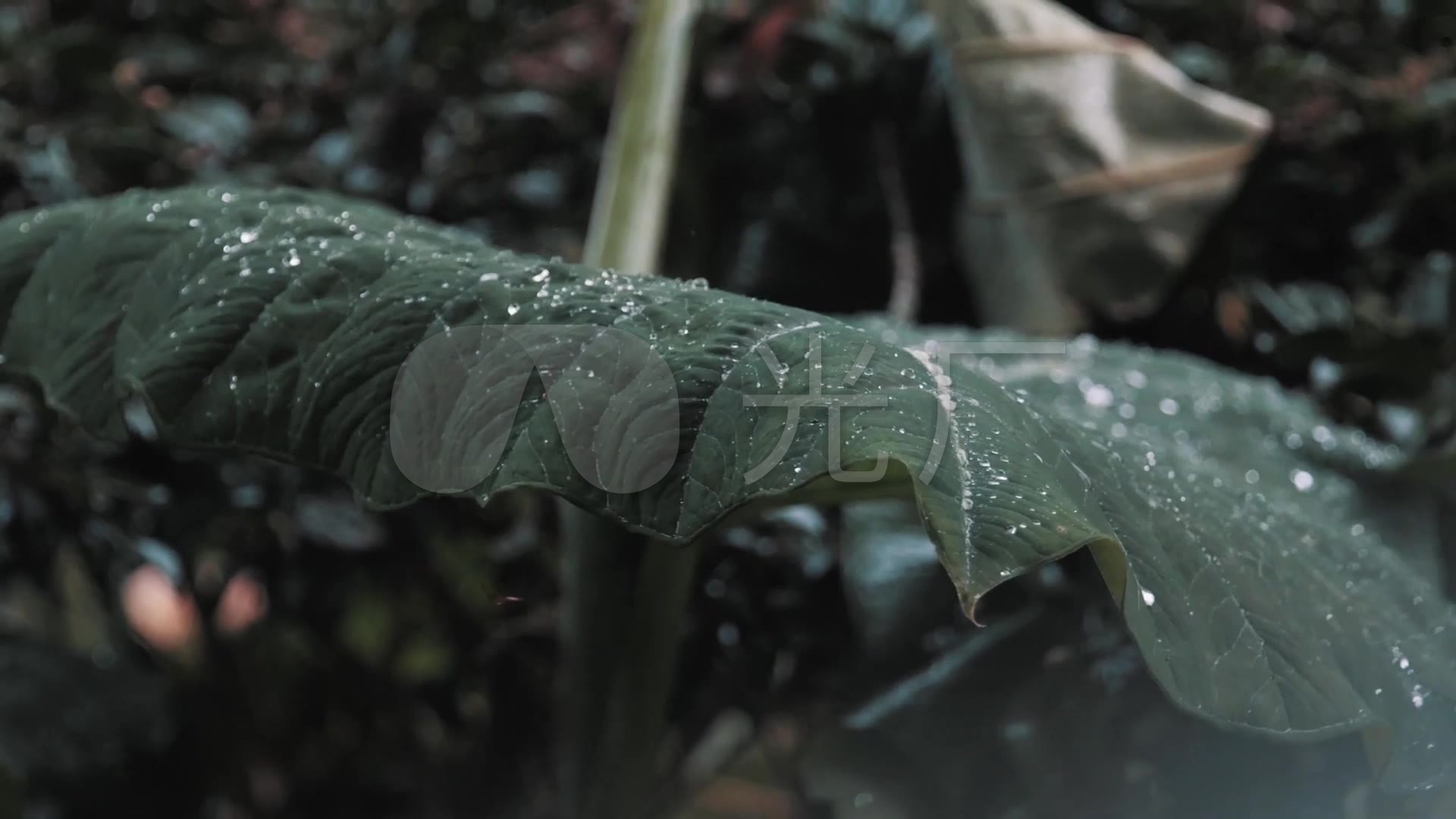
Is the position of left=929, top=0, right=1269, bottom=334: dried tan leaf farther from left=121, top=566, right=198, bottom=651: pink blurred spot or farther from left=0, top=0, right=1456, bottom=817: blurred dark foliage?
left=121, top=566, right=198, bottom=651: pink blurred spot

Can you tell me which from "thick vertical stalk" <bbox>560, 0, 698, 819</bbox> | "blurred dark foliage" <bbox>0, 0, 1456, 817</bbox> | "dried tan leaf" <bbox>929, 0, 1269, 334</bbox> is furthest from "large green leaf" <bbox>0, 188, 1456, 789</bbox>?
"dried tan leaf" <bbox>929, 0, 1269, 334</bbox>

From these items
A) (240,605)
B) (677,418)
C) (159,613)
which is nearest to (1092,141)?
(677,418)

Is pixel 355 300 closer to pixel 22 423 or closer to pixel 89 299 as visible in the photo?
pixel 89 299

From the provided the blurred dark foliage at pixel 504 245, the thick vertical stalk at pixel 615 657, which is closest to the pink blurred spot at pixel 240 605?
the blurred dark foliage at pixel 504 245

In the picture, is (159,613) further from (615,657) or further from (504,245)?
(615,657)

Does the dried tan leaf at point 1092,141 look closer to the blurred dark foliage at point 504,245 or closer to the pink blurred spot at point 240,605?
the blurred dark foliage at point 504,245
